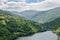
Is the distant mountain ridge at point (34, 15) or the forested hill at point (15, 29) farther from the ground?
the forested hill at point (15, 29)

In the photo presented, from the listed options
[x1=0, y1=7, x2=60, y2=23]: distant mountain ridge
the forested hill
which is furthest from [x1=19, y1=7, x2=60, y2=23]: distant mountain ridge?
the forested hill

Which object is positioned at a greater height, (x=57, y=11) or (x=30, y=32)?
(x=30, y=32)

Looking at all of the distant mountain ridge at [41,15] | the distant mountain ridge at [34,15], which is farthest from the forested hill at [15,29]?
the distant mountain ridge at [41,15]

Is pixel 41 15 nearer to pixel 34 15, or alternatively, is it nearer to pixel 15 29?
pixel 34 15

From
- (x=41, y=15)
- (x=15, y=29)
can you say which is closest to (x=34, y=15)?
(x=41, y=15)

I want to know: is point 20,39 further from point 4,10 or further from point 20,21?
point 4,10

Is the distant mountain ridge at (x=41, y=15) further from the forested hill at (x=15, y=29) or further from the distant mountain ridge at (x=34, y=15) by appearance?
the forested hill at (x=15, y=29)

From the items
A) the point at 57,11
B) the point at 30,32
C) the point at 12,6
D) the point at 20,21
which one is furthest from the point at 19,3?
the point at 57,11

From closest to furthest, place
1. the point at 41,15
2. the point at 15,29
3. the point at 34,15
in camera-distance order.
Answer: the point at 15,29
the point at 34,15
the point at 41,15

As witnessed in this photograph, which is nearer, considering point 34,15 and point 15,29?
point 15,29

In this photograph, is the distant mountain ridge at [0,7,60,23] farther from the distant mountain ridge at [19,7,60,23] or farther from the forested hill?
the forested hill

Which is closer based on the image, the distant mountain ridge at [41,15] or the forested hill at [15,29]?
the forested hill at [15,29]
